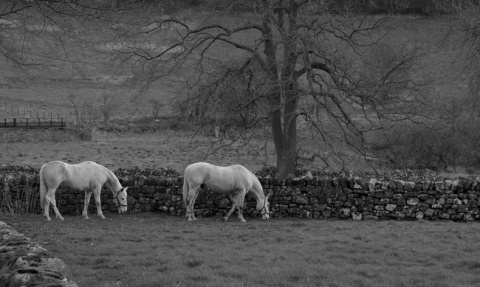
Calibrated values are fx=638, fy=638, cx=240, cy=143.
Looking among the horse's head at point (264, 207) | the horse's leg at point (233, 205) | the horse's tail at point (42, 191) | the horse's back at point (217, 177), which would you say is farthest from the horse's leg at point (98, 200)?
the horse's head at point (264, 207)

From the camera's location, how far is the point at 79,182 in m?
16.9

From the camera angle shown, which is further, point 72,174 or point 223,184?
point 223,184

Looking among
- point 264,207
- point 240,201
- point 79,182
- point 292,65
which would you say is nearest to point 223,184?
point 240,201

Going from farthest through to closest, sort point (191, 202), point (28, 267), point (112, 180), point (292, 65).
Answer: point (292, 65)
point (112, 180)
point (191, 202)
point (28, 267)

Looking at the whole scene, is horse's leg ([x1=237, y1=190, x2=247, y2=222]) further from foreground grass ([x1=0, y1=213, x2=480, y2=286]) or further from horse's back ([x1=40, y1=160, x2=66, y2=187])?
horse's back ([x1=40, y1=160, x2=66, y2=187])

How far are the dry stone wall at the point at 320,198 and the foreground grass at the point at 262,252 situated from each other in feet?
5.08

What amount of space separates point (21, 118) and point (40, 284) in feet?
166

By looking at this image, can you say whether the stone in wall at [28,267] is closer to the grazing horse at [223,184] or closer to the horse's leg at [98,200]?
the grazing horse at [223,184]

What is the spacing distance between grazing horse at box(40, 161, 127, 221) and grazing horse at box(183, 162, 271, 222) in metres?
1.86

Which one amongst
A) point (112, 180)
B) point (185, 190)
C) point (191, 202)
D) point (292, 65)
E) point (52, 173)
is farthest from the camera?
point (292, 65)

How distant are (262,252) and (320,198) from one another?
6.87 meters

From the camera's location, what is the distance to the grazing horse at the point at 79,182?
16.3 metres

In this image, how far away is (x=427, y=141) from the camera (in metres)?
34.9

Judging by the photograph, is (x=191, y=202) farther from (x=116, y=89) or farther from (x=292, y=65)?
(x=116, y=89)
